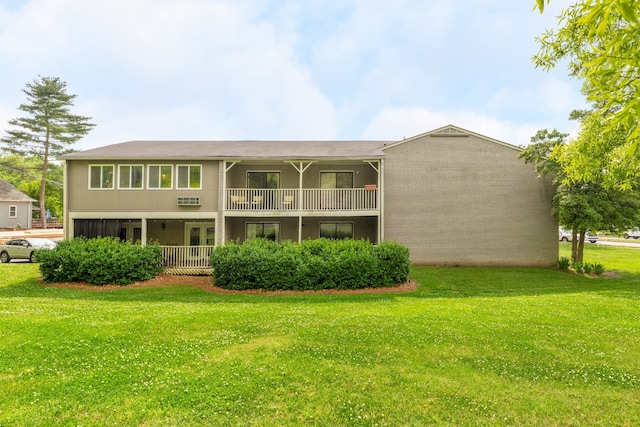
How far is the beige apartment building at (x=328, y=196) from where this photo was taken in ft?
50.9

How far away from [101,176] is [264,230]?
8337 millimetres

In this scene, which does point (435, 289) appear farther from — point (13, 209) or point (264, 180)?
point (13, 209)

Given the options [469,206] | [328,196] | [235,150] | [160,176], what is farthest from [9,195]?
[469,206]

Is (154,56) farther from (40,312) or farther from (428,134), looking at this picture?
(428,134)

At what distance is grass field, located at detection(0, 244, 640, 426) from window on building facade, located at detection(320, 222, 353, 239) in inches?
380

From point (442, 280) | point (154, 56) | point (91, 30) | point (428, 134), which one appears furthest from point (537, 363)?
point (91, 30)

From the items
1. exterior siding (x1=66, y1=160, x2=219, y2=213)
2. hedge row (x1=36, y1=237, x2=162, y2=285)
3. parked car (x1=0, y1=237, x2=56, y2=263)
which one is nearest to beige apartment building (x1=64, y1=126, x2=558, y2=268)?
exterior siding (x1=66, y1=160, x2=219, y2=213)

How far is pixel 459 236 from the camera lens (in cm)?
1722

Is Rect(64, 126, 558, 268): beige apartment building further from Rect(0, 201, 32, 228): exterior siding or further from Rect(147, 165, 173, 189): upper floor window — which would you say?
Rect(0, 201, 32, 228): exterior siding

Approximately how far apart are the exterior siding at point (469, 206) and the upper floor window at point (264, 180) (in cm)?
601

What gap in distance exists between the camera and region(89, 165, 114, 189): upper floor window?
51.1 ft

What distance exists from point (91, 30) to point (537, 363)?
17599 millimetres

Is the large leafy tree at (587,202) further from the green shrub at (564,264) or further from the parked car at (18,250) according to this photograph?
the parked car at (18,250)

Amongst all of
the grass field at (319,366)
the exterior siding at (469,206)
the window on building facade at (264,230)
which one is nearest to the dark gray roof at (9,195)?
the window on building facade at (264,230)
